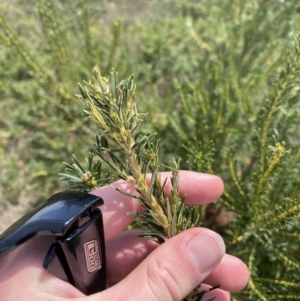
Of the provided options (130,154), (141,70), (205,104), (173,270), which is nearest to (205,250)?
(173,270)

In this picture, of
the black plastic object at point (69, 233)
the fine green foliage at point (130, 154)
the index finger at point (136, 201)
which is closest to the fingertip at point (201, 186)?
the index finger at point (136, 201)

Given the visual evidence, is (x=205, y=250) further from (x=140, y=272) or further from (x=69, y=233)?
(x=69, y=233)

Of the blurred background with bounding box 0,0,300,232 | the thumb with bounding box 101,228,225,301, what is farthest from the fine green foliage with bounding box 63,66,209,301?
the blurred background with bounding box 0,0,300,232

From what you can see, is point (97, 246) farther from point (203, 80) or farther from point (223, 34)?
point (223, 34)

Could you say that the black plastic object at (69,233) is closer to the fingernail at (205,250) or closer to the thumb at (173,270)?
the thumb at (173,270)

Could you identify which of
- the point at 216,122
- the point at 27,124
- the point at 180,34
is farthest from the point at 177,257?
the point at 180,34

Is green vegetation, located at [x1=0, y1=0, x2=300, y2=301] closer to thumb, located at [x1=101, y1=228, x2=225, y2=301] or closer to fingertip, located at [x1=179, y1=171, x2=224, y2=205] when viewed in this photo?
fingertip, located at [x1=179, y1=171, x2=224, y2=205]
